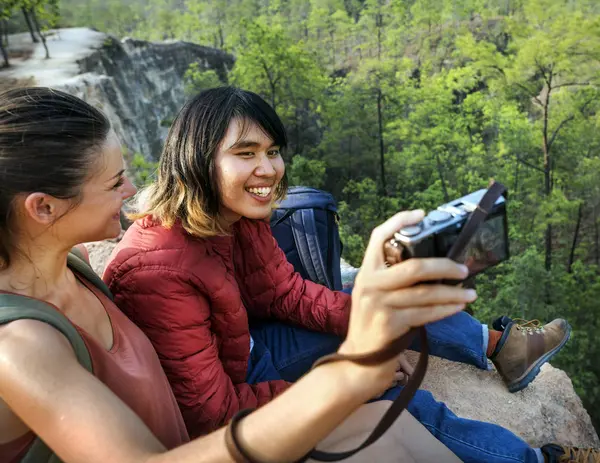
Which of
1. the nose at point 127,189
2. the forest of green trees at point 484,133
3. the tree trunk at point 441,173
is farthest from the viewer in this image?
the tree trunk at point 441,173

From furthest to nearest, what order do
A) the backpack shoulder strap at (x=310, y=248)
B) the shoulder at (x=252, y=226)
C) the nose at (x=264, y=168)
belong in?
the backpack shoulder strap at (x=310, y=248) < the shoulder at (x=252, y=226) < the nose at (x=264, y=168)

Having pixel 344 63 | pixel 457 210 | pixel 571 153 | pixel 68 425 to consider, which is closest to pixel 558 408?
pixel 457 210

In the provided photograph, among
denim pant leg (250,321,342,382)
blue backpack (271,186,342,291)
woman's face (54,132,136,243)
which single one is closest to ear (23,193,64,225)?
woman's face (54,132,136,243)

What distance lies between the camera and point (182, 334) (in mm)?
1663

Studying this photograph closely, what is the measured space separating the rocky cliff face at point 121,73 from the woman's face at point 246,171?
11404 millimetres

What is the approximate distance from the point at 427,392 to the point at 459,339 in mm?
565

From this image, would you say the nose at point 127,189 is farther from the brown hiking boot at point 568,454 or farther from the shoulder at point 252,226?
the brown hiking boot at point 568,454

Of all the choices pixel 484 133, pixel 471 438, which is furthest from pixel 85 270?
pixel 484 133

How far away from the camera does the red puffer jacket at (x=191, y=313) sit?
1651mm

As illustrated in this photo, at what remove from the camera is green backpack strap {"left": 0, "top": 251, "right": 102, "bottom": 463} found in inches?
42.6

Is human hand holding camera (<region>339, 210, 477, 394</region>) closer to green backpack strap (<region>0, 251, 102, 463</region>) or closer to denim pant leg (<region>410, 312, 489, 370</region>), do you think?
green backpack strap (<region>0, 251, 102, 463</region>)

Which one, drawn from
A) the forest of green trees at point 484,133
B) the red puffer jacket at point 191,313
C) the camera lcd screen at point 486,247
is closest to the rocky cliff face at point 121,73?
the forest of green trees at point 484,133

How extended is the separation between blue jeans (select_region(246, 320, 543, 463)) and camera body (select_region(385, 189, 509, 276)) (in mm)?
915

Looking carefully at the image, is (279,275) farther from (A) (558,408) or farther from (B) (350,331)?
(A) (558,408)
